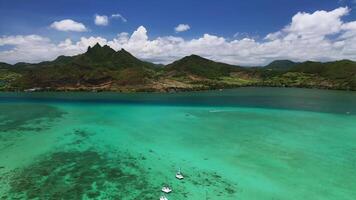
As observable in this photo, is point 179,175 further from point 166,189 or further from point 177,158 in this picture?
point 177,158

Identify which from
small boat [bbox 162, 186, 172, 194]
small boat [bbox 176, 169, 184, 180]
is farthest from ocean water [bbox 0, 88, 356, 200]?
A: small boat [bbox 176, 169, 184, 180]

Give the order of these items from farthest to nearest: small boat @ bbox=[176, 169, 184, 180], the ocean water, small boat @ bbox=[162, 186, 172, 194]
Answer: small boat @ bbox=[176, 169, 184, 180]
the ocean water
small boat @ bbox=[162, 186, 172, 194]

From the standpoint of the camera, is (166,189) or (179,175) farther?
(179,175)

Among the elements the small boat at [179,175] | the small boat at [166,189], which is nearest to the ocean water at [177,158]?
the small boat at [166,189]

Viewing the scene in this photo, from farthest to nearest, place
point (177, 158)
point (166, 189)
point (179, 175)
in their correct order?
1. point (177, 158)
2. point (179, 175)
3. point (166, 189)

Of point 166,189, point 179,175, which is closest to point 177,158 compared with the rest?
point 179,175

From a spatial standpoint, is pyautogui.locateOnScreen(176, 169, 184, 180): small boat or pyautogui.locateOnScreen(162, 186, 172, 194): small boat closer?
pyautogui.locateOnScreen(162, 186, 172, 194): small boat

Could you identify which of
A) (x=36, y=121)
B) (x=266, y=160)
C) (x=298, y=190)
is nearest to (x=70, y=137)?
(x=36, y=121)

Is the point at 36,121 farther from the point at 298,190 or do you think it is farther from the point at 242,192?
the point at 298,190

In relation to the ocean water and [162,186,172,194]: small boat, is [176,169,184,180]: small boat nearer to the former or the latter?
the ocean water
